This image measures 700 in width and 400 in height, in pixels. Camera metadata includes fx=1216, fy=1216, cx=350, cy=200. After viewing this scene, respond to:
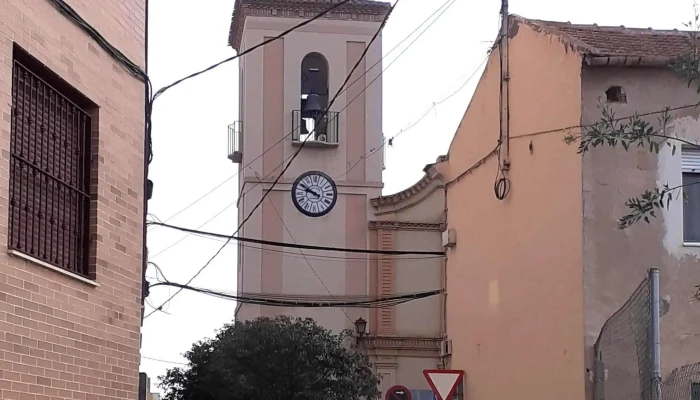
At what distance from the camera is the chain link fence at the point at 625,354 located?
11578 mm

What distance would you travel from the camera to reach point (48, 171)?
9086mm

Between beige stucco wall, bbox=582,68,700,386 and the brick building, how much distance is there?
569cm

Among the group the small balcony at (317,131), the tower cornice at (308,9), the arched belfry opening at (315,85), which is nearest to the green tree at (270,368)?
the small balcony at (317,131)

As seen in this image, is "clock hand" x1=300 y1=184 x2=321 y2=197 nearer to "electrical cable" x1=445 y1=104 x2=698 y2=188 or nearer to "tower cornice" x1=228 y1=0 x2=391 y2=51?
"tower cornice" x1=228 y1=0 x2=391 y2=51

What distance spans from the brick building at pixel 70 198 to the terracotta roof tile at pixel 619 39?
19.6 ft

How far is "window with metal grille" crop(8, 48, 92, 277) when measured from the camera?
336 inches

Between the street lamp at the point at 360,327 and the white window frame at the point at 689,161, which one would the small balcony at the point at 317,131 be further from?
the white window frame at the point at 689,161

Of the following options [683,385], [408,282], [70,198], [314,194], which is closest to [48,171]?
[70,198]

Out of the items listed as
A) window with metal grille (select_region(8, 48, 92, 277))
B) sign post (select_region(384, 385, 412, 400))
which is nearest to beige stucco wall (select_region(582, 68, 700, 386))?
sign post (select_region(384, 385, 412, 400))

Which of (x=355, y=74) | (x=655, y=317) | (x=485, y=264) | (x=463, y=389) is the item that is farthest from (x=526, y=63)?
(x=355, y=74)

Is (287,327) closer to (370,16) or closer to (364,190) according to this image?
(364,190)

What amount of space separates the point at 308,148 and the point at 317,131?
0.59 meters

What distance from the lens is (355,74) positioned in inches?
1406

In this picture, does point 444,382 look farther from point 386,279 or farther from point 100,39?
point 386,279
